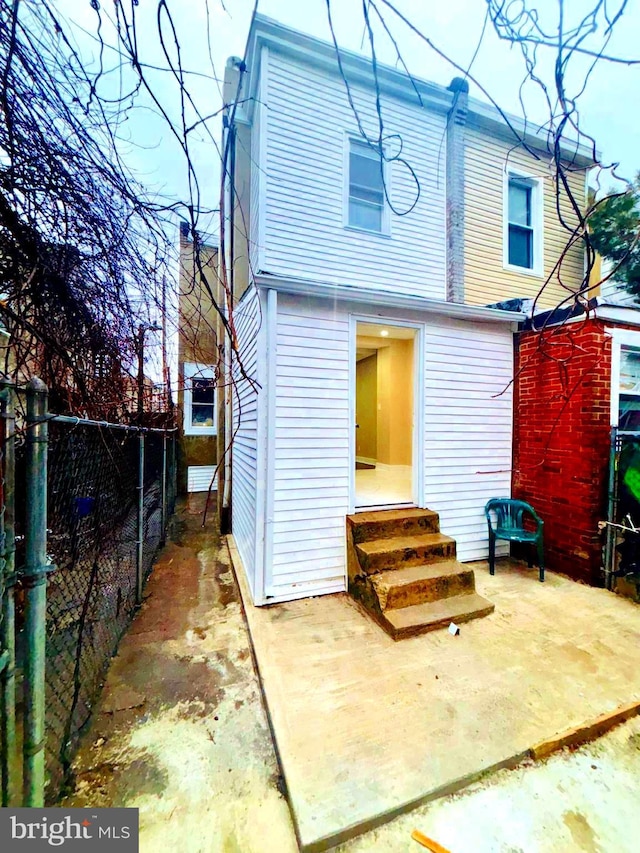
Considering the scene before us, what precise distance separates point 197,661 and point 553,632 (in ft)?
9.35

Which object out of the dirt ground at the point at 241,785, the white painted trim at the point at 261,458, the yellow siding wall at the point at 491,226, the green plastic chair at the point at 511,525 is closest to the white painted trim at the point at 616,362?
the green plastic chair at the point at 511,525

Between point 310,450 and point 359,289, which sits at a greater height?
point 359,289

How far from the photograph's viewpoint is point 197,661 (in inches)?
99.6

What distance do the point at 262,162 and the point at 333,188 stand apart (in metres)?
0.96

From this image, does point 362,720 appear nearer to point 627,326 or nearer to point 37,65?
point 37,65

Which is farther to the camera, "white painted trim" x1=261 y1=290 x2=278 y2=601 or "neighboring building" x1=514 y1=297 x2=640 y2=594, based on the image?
"neighboring building" x1=514 y1=297 x2=640 y2=594

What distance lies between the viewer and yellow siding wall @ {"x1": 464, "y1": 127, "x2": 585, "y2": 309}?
5.28 metres

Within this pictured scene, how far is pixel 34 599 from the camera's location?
1.24 metres

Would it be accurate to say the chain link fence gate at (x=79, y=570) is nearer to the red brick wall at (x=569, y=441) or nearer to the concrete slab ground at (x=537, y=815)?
the concrete slab ground at (x=537, y=815)

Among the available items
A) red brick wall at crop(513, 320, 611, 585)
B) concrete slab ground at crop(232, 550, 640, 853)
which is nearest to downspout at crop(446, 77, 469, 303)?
red brick wall at crop(513, 320, 611, 585)

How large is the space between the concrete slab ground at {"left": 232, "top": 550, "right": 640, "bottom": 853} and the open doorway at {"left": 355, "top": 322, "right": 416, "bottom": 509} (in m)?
1.67

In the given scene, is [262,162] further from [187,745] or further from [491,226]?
[187,745]

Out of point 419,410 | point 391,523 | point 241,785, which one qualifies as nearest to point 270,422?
point 391,523

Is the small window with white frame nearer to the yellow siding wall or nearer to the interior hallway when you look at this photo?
the interior hallway
